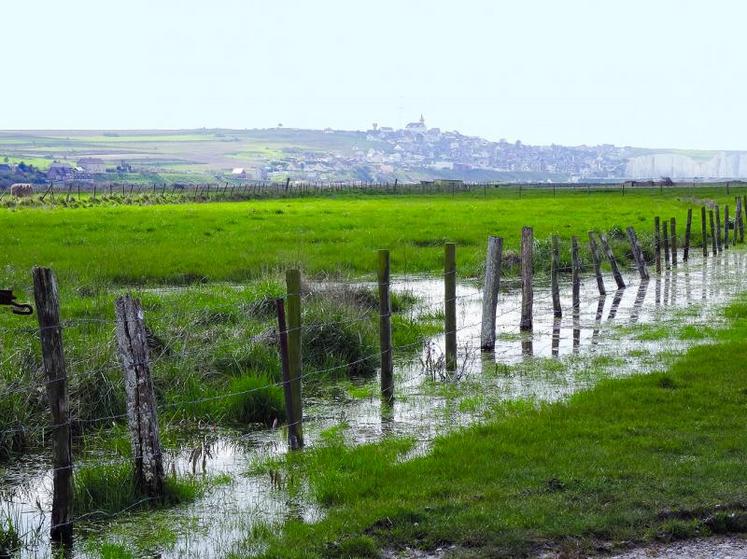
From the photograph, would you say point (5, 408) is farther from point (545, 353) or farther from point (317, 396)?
point (545, 353)

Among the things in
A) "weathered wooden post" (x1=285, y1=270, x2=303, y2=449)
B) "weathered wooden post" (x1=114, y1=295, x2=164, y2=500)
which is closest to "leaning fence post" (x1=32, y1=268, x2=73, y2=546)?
"weathered wooden post" (x1=114, y1=295, x2=164, y2=500)

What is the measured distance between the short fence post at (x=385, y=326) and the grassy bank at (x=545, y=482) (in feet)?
5.32

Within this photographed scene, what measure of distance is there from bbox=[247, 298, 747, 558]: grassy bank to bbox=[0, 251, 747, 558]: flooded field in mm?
496

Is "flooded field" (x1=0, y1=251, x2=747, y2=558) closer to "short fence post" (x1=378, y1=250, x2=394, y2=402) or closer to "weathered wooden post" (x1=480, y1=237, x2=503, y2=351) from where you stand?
"short fence post" (x1=378, y1=250, x2=394, y2=402)

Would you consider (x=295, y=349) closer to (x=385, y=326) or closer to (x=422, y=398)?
(x=385, y=326)

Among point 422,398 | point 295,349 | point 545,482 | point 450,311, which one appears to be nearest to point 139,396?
point 295,349

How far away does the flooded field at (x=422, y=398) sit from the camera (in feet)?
26.1

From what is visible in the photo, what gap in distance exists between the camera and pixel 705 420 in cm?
1016

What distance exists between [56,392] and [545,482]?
4081 mm

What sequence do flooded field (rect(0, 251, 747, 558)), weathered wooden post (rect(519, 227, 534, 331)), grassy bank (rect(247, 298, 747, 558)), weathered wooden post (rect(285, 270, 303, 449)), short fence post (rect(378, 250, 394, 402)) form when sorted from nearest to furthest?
grassy bank (rect(247, 298, 747, 558)), flooded field (rect(0, 251, 747, 558)), weathered wooden post (rect(285, 270, 303, 449)), short fence post (rect(378, 250, 394, 402)), weathered wooden post (rect(519, 227, 534, 331))

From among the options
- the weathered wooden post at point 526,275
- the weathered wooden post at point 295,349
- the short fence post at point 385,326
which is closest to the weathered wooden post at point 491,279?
the weathered wooden post at point 526,275

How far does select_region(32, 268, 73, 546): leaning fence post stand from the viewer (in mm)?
7309

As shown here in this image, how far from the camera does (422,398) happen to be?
12.5 meters

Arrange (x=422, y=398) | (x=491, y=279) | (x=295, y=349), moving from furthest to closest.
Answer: (x=491, y=279) < (x=422, y=398) < (x=295, y=349)
